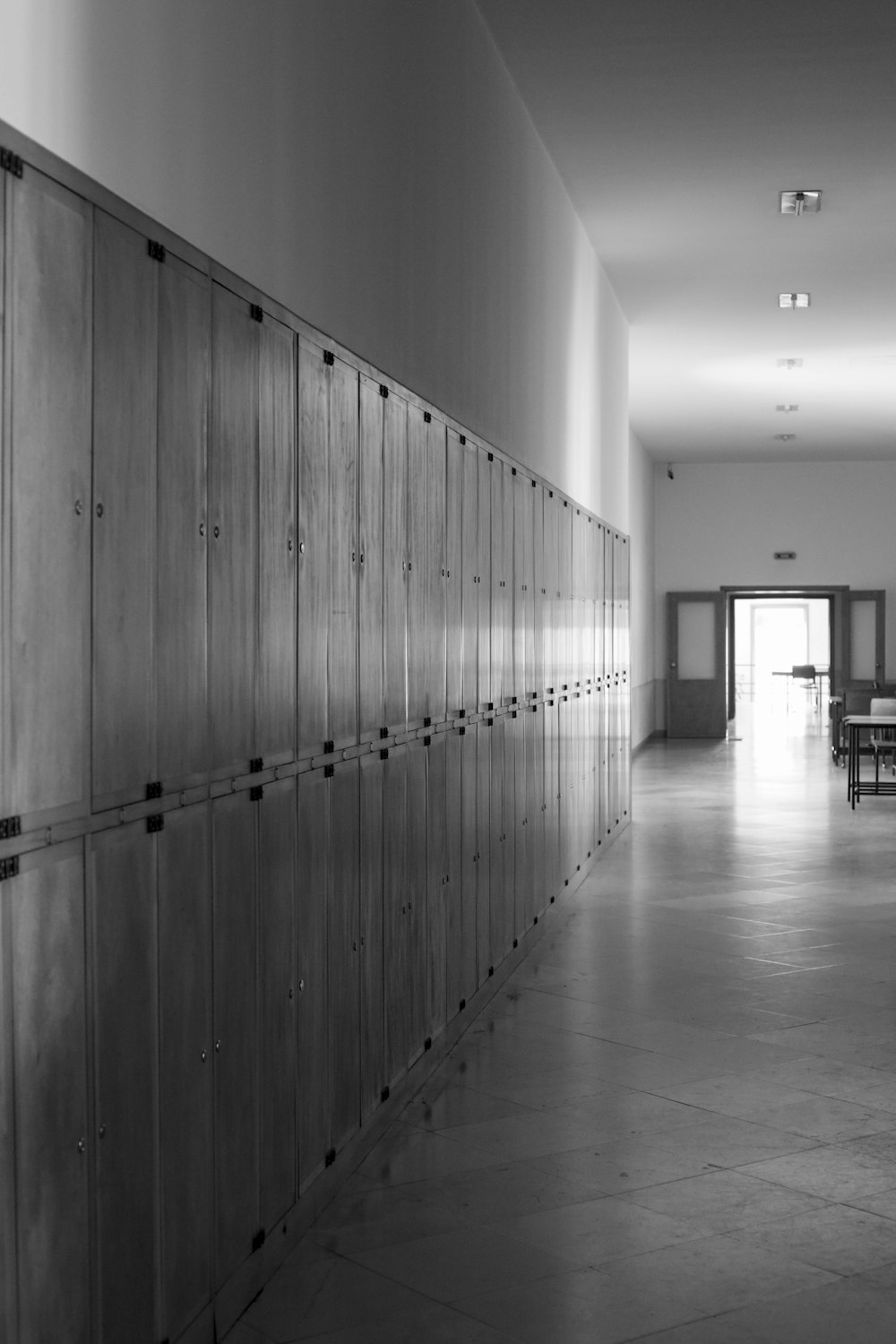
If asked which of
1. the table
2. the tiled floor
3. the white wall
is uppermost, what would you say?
the white wall

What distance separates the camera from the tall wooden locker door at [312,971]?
13.0 feet

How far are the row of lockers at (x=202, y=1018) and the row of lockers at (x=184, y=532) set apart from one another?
0.16 metres

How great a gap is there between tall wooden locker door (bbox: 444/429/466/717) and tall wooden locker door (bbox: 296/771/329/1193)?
1.68 m

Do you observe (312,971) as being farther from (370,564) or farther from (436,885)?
(436,885)

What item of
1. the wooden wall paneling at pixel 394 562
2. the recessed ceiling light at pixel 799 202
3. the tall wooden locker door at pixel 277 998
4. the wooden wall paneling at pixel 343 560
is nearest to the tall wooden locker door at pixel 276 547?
the tall wooden locker door at pixel 277 998

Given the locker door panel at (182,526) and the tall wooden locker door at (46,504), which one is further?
the locker door panel at (182,526)

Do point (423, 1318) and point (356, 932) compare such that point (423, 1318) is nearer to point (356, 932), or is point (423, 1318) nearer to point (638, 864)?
point (356, 932)

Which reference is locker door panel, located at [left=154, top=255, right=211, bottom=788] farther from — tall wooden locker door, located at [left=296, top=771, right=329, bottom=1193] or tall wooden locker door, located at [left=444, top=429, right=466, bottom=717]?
tall wooden locker door, located at [left=444, top=429, right=466, bottom=717]

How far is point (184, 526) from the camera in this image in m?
3.12

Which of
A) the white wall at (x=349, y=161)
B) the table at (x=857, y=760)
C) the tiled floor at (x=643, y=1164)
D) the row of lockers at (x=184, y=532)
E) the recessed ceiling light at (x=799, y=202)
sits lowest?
the tiled floor at (x=643, y=1164)

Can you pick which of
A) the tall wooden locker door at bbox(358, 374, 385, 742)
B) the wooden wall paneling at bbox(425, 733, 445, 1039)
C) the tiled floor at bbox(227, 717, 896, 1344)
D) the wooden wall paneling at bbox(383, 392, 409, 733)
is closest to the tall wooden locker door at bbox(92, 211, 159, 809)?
the tiled floor at bbox(227, 717, 896, 1344)

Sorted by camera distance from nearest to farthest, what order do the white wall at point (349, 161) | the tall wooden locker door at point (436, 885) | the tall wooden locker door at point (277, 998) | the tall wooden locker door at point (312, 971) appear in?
1. the white wall at point (349, 161)
2. the tall wooden locker door at point (277, 998)
3. the tall wooden locker door at point (312, 971)
4. the tall wooden locker door at point (436, 885)

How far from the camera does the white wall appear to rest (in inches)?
114

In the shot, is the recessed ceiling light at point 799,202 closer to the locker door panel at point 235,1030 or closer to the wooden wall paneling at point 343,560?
the wooden wall paneling at point 343,560
